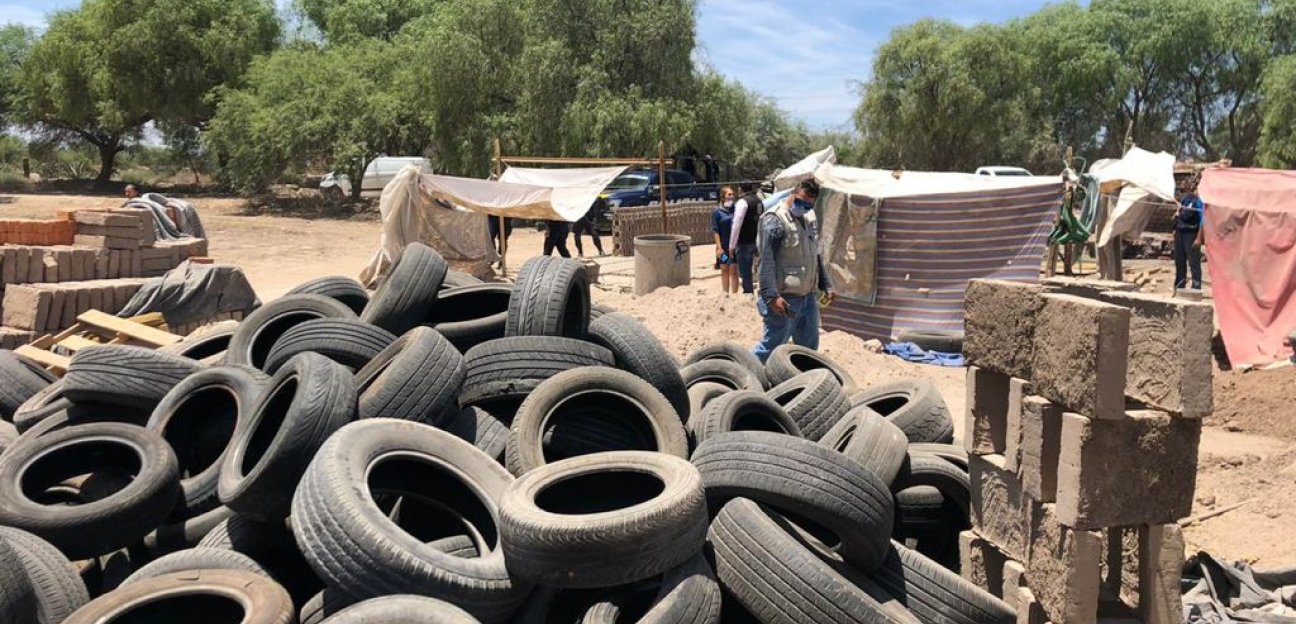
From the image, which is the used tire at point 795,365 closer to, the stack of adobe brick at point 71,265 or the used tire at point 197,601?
the used tire at point 197,601

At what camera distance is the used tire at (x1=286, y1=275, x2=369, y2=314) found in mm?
7590

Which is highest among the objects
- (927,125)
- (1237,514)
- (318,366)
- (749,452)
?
(927,125)

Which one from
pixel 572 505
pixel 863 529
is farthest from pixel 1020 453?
pixel 572 505

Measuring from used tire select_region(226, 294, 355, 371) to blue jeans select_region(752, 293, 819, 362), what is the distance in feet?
12.3

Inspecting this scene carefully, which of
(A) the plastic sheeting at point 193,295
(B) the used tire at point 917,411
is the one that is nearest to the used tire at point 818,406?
(B) the used tire at point 917,411

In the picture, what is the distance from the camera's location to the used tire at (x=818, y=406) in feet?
20.4

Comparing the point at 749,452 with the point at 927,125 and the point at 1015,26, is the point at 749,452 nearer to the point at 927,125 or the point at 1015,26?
the point at 927,125

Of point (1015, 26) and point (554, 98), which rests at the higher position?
point (1015, 26)

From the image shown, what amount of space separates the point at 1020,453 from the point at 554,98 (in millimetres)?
27492

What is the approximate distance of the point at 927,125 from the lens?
129 feet

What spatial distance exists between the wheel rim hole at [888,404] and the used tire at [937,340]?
5.15m

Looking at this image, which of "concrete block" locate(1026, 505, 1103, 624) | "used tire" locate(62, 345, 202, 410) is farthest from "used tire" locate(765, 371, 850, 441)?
"used tire" locate(62, 345, 202, 410)

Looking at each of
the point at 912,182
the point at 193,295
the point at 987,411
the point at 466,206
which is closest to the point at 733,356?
the point at 987,411

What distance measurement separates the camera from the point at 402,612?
139 inches
